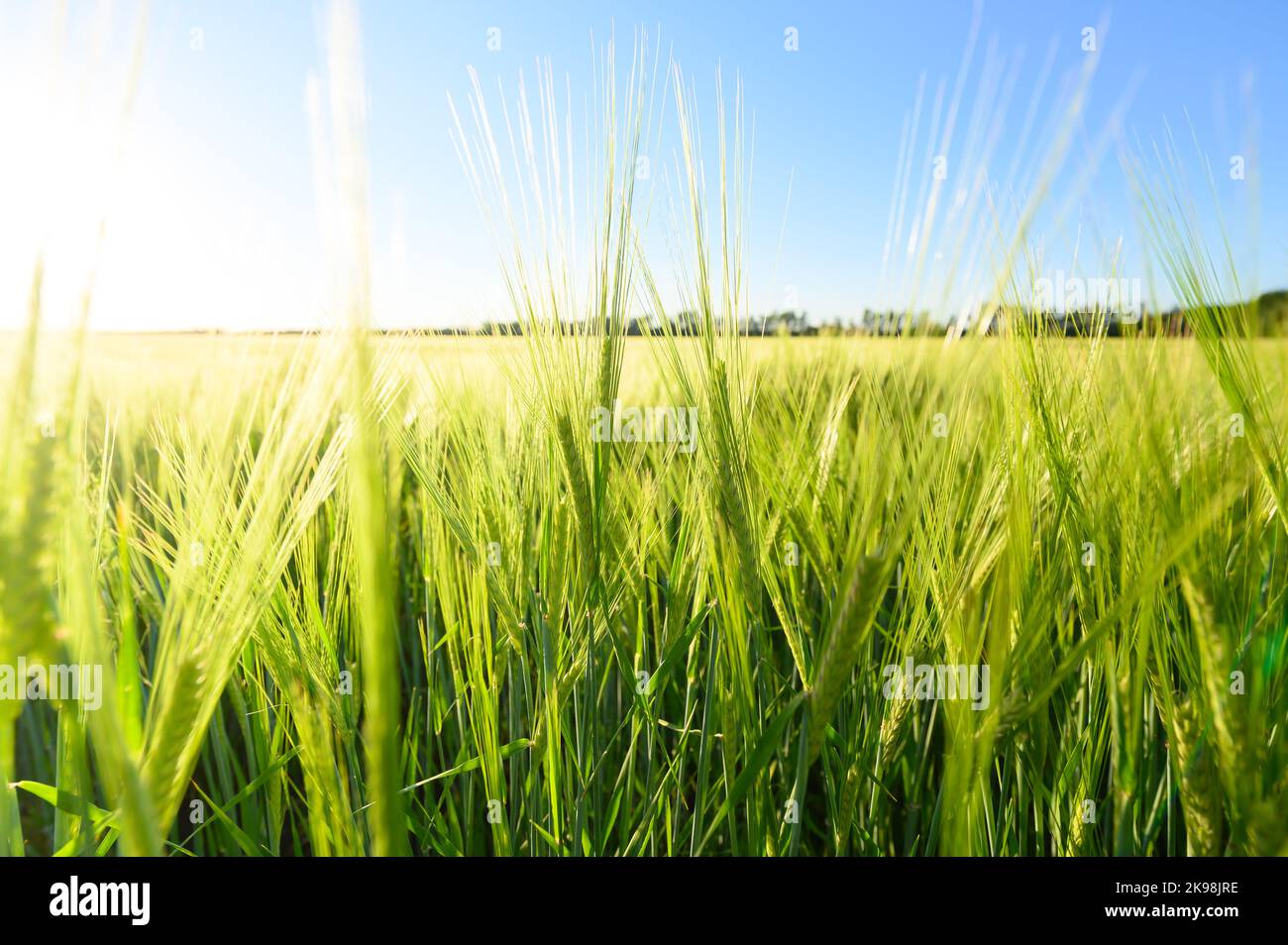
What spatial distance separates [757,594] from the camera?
70 centimetres

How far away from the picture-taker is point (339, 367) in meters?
0.61

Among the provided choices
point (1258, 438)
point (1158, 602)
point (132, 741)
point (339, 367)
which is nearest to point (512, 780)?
point (132, 741)

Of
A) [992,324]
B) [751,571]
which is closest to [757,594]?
[751,571]

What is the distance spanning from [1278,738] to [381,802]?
928 mm

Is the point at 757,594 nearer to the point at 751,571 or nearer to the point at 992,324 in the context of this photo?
the point at 751,571

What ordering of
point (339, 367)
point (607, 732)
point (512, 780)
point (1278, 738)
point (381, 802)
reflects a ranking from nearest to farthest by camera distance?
point (381, 802), point (339, 367), point (1278, 738), point (512, 780), point (607, 732)

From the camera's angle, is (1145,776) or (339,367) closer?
(339,367)

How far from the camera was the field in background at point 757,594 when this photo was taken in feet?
1.94

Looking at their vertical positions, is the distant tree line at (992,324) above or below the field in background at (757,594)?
→ above

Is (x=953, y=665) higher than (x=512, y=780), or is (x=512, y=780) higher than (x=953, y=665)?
(x=953, y=665)

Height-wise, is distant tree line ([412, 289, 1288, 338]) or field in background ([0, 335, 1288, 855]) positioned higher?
distant tree line ([412, 289, 1288, 338])

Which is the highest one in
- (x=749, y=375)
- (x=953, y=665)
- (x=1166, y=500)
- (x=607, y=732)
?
(x=749, y=375)

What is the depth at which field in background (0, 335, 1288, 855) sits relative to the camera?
1.94 feet

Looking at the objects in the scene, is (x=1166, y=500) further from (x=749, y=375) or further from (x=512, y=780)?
(x=512, y=780)
